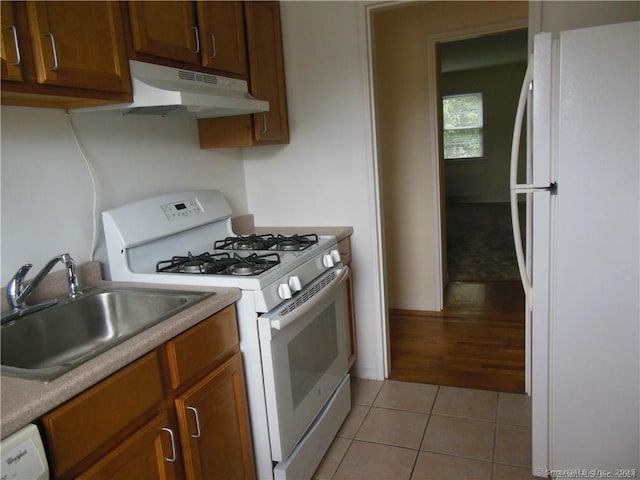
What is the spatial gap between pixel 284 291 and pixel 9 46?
106 cm

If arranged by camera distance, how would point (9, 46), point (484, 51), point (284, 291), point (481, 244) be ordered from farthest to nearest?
point (484, 51) < point (481, 244) < point (284, 291) < point (9, 46)

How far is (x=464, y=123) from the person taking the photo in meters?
8.73

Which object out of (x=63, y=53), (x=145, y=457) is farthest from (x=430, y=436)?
(x=63, y=53)

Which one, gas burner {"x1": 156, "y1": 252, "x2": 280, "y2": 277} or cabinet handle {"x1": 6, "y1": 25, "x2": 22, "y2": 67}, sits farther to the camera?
gas burner {"x1": 156, "y1": 252, "x2": 280, "y2": 277}

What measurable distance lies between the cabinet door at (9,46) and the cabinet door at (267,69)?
3.78 feet

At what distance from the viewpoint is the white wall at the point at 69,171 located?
60.5 inches

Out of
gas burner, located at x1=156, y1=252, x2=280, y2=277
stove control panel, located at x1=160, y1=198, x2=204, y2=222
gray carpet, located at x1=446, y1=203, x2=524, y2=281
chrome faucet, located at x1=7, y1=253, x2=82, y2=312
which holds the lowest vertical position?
gray carpet, located at x1=446, y1=203, x2=524, y2=281

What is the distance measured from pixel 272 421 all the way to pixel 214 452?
0.26m

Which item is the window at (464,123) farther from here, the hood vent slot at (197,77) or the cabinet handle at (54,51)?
the cabinet handle at (54,51)

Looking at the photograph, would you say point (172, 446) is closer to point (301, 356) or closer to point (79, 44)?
point (301, 356)

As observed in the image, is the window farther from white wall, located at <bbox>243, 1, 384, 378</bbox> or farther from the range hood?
the range hood

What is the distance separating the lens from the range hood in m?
1.60

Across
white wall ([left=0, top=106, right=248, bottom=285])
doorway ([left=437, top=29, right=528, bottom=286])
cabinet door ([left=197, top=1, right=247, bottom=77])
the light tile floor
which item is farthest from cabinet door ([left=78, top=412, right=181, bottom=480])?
doorway ([left=437, top=29, right=528, bottom=286])

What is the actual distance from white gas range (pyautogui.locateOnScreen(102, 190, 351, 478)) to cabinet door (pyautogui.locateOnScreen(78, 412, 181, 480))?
418 millimetres
